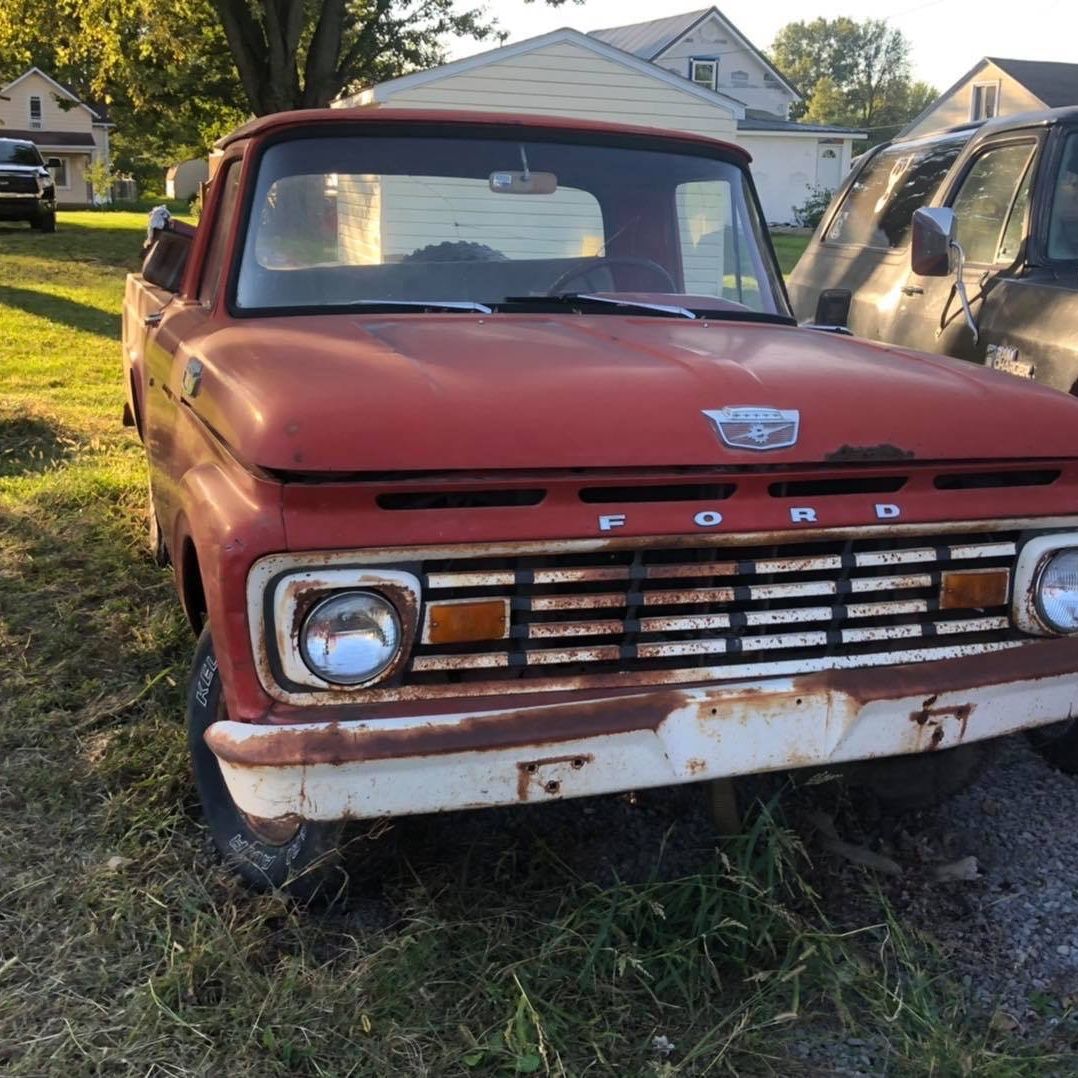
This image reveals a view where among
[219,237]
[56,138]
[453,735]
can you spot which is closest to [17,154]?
[219,237]

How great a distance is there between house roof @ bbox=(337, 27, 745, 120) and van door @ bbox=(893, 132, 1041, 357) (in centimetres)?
1355

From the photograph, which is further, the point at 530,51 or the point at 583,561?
the point at 530,51

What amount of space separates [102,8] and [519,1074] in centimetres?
2086

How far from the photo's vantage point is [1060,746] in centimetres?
368

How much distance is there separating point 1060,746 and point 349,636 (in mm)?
2368

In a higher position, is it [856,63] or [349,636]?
[856,63]

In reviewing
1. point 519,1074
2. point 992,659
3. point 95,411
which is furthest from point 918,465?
point 95,411

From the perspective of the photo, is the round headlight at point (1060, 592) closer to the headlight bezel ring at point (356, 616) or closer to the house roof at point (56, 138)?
the headlight bezel ring at point (356, 616)

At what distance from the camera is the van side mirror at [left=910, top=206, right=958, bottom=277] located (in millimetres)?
4723

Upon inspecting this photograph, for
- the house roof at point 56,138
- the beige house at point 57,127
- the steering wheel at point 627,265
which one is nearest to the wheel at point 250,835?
the steering wheel at point 627,265

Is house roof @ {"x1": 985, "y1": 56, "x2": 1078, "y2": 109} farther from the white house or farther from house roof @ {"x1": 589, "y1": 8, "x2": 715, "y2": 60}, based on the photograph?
the white house

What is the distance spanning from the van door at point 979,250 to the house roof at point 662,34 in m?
34.6

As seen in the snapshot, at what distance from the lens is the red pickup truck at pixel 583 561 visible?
2.29 meters

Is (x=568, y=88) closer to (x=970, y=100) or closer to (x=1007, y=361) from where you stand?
(x=1007, y=361)
